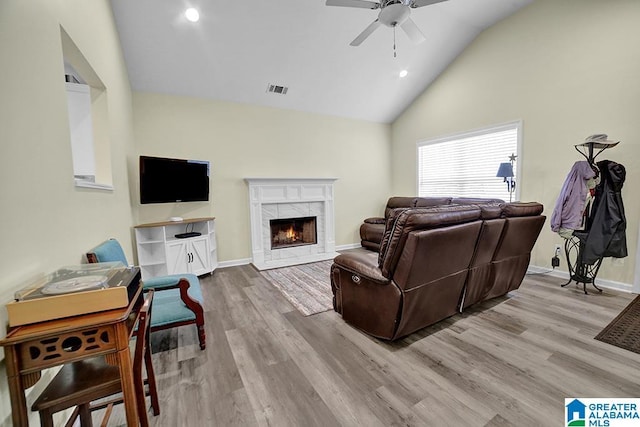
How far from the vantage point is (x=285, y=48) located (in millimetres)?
3867

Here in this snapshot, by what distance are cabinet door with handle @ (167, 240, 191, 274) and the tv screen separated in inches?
24.8

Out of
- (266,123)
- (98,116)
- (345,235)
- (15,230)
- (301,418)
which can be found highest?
(266,123)

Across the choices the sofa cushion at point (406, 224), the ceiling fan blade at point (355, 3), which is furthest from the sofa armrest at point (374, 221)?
the ceiling fan blade at point (355, 3)

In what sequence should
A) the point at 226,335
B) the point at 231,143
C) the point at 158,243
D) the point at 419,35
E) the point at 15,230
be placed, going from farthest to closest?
the point at 231,143
the point at 158,243
the point at 419,35
the point at 226,335
the point at 15,230

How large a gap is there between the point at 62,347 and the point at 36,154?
935 mm

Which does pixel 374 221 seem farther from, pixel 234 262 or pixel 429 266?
pixel 429 266

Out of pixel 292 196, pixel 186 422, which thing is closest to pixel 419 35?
pixel 292 196

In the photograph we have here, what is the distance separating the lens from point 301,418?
1.52m

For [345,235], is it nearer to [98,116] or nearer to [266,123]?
[266,123]

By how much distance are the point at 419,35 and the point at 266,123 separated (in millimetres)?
2845

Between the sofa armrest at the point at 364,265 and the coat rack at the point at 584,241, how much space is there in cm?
280

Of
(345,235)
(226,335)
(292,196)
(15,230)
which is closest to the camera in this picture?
→ (15,230)

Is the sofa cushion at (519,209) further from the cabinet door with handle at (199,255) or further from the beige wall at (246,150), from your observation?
the cabinet door with handle at (199,255)

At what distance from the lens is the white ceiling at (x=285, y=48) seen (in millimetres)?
3275
